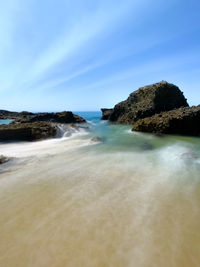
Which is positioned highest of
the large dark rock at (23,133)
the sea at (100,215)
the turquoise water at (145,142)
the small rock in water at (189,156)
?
the large dark rock at (23,133)

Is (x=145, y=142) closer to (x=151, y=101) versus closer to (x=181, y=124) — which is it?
(x=181, y=124)

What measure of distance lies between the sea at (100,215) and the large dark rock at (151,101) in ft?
74.7

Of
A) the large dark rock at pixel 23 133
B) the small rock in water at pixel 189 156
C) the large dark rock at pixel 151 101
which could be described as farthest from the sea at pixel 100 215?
the large dark rock at pixel 151 101

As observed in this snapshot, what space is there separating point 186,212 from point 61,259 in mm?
3133

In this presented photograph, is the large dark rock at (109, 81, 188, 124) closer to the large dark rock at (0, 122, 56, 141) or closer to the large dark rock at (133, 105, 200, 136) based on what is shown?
the large dark rock at (133, 105, 200, 136)

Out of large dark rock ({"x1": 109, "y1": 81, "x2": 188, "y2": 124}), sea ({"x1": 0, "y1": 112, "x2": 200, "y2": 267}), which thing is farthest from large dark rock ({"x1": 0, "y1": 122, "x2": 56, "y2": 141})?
large dark rock ({"x1": 109, "y1": 81, "x2": 188, "y2": 124})

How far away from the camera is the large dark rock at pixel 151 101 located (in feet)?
93.2

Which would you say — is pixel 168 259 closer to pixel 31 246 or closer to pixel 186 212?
pixel 186 212

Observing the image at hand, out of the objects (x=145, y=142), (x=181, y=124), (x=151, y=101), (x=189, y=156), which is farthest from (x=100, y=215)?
(x=151, y=101)

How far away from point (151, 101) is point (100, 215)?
2919 cm

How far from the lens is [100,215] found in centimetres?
362

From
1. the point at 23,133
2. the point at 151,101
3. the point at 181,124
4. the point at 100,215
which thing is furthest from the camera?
the point at 151,101

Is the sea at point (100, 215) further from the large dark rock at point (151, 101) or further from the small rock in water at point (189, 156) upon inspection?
the large dark rock at point (151, 101)

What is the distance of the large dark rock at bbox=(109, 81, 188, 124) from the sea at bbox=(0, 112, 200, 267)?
74.7 feet
